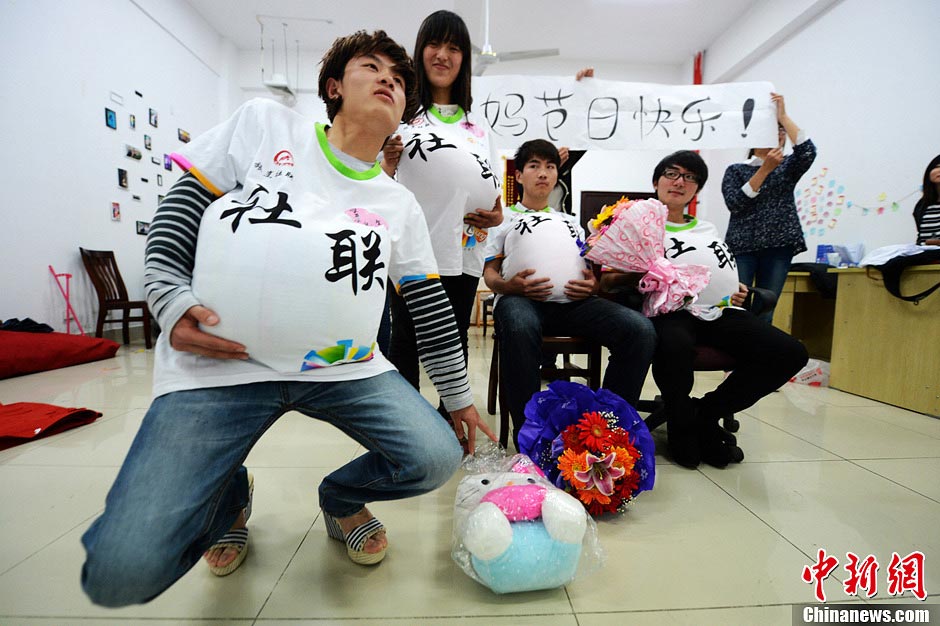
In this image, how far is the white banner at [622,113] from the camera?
2.37m

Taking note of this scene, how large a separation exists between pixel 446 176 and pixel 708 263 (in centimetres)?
107

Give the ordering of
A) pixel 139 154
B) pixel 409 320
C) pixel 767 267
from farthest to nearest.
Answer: pixel 139 154, pixel 767 267, pixel 409 320

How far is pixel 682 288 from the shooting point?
160 centimetres

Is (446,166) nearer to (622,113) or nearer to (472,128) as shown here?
(472,128)

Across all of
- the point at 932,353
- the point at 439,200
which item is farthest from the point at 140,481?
the point at 932,353

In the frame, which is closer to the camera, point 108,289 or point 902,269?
point 902,269

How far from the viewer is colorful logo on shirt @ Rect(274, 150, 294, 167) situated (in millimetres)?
867

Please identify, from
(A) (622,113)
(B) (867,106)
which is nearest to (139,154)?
(A) (622,113)

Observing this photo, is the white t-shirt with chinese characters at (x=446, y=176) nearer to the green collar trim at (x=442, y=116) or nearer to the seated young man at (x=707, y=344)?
the green collar trim at (x=442, y=116)

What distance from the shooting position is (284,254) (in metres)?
0.77

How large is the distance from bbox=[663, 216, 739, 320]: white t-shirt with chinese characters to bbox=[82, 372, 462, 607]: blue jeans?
4.09 feet

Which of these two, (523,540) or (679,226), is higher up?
(679,226)

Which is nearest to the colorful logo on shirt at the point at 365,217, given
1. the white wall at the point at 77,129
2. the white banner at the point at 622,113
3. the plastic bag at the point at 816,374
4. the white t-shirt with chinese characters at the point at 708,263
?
the white t-shirt with chinese characters at the point at 708,263

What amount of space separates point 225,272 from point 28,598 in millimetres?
825
